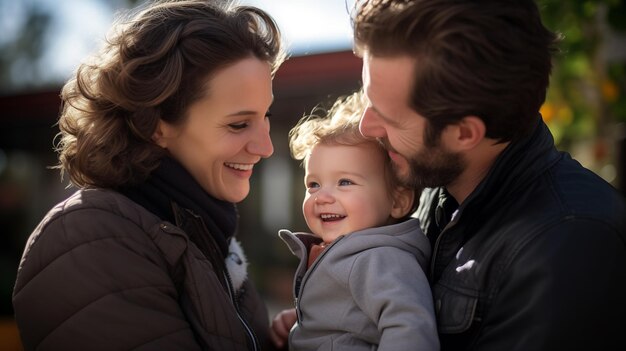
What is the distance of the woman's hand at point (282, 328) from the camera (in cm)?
275

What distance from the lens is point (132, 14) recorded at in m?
2.62

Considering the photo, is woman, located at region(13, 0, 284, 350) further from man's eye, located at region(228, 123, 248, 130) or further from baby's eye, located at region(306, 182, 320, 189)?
baby's eye, located at region(306, 182, 320, 189)

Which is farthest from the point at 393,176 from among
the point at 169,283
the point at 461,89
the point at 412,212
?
the point at 169,283

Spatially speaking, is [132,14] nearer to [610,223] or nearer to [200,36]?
[200,36]

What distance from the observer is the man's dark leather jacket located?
1.81 metres

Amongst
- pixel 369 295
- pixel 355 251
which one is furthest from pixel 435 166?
pixel 369 295

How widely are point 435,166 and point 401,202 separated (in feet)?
1.12

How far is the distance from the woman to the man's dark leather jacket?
0.77 metres

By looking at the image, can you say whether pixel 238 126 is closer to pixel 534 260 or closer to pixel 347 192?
pixel 347 192

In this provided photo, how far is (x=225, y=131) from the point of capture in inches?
98.0

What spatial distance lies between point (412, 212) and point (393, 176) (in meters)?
0.31

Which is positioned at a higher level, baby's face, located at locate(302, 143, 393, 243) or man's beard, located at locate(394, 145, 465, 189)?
man's beard, located at locate(394, 145, 465, 189)

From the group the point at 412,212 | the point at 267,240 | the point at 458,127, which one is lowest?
the point at 267,240

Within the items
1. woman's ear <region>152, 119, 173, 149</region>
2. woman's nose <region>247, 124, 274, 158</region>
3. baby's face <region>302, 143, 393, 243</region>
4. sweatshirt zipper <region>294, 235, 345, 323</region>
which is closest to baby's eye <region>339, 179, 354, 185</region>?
baby's face <region>302, 143, 393, 243</region>
